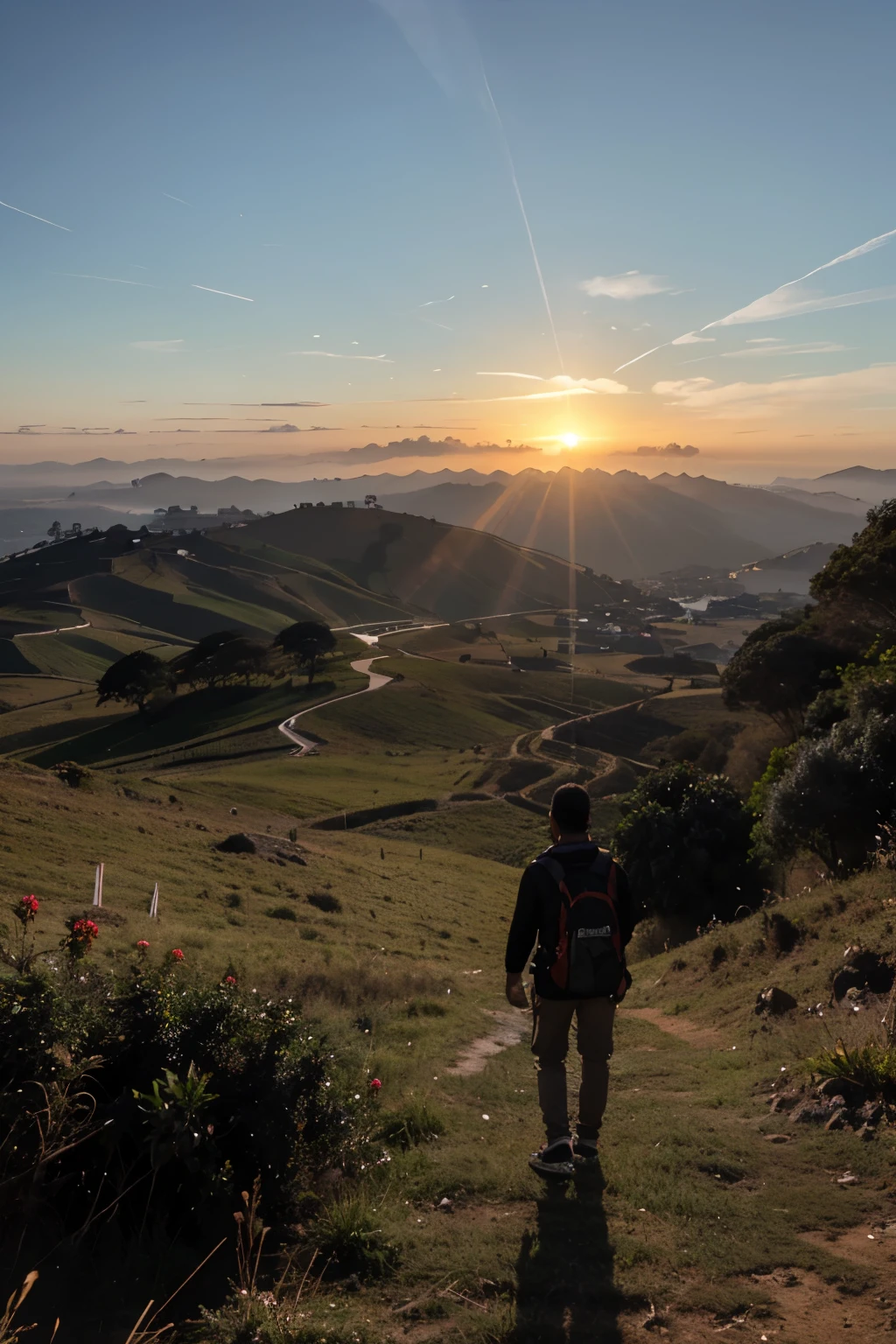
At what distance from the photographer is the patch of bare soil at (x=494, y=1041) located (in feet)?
33.7

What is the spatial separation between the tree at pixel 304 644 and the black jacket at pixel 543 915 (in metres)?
99.3

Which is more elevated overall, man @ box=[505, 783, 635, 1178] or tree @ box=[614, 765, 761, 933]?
man @ box=[505, 783, 635, 1178]

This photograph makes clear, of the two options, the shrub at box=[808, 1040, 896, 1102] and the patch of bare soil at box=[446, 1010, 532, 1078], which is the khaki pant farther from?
the patch of bare soil at box=[446, 1010, 532, 1078]

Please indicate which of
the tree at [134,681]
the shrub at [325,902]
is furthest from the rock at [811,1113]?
the tree at [134,681]

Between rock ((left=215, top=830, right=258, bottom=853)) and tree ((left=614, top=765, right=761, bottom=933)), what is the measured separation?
12409 mm

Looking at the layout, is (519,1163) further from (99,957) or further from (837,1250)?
(99,957)

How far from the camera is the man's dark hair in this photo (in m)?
6.39

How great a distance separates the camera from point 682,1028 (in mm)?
12570

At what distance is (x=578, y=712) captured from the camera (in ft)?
351

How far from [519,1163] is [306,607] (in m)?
194

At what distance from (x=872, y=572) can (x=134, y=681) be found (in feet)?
238

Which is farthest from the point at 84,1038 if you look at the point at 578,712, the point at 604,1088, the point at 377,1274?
the point at 578,712

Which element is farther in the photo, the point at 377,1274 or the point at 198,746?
the point at 198,746

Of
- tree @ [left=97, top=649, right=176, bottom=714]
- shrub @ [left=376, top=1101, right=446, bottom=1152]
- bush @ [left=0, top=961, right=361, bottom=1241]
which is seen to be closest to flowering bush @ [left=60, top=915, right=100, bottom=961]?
bush @ [left=0, top=961, right=361, bottom=1241]
